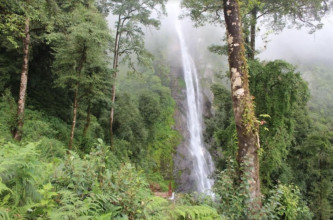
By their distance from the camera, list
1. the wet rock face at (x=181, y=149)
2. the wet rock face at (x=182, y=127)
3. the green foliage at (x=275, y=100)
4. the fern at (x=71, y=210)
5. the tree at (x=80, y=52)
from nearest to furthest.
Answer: the fern at (x=71, y=210) → the green foliage at (x=275, y=100) → the tree at (x=80, y=52) → the wet rock face at (x=181, y=149) → the wet rock face at (x=182, y=127)

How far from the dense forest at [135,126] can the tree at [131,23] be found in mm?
66

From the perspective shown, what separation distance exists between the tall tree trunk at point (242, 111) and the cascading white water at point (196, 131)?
1690 centimetres

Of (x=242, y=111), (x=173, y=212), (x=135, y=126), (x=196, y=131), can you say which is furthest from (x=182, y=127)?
(x=173, y=212)

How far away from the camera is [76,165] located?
2.64 meters

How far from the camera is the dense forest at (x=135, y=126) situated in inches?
96.8

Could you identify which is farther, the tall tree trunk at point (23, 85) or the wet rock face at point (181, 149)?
the wet rock face at point (181, 149)

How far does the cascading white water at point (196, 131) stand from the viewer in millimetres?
26562

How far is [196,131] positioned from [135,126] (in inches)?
524

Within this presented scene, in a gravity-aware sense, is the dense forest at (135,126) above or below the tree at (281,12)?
below

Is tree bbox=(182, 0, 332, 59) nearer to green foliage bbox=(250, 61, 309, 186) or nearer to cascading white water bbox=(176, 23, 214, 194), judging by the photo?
green foliage bbox=(250, 61, 309, 186)

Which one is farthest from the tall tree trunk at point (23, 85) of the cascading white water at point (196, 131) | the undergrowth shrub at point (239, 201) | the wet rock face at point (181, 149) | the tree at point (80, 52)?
the wet rock face at point (181, 149)

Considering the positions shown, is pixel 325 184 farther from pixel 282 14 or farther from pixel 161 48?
pixel 161 48

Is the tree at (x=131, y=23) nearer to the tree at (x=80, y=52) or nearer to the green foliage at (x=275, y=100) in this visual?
the tree at (x=80, y=52)

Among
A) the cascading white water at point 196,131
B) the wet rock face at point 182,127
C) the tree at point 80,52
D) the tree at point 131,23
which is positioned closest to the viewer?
the tree at point 80,52
